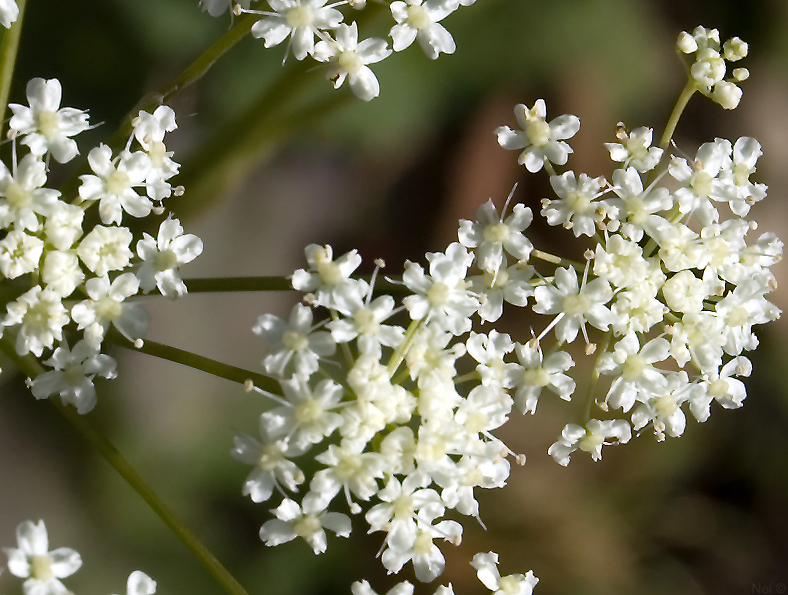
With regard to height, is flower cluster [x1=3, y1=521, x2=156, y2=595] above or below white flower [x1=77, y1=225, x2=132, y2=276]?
below

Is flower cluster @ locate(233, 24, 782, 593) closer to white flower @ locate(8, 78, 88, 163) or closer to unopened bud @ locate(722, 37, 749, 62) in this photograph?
unopened bud @ locate(722, 37, 749, 62)

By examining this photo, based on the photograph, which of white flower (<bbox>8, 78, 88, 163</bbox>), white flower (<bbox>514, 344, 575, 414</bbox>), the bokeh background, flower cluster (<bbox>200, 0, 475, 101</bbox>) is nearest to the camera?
white flower (<bbox>8, 78, 88, 163</bbox>)

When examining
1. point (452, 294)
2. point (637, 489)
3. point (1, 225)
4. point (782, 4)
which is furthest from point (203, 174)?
point (782, 4)

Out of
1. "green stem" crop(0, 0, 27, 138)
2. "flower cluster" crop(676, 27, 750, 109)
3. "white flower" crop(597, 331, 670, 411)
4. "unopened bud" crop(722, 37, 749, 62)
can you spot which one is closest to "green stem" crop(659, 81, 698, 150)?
"flower cluster" crop(676, 27, 750, 109)

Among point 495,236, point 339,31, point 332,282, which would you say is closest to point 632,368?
point 495,236

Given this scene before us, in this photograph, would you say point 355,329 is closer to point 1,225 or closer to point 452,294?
point 452,294

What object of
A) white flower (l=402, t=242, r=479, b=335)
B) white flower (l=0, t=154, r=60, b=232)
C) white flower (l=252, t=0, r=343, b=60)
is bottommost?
white flower (l=402, t=242, r=479, b=335)

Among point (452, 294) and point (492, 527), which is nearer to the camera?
point (452, 294)

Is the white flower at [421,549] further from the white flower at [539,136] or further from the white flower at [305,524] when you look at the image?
the white flower at [539,136]
